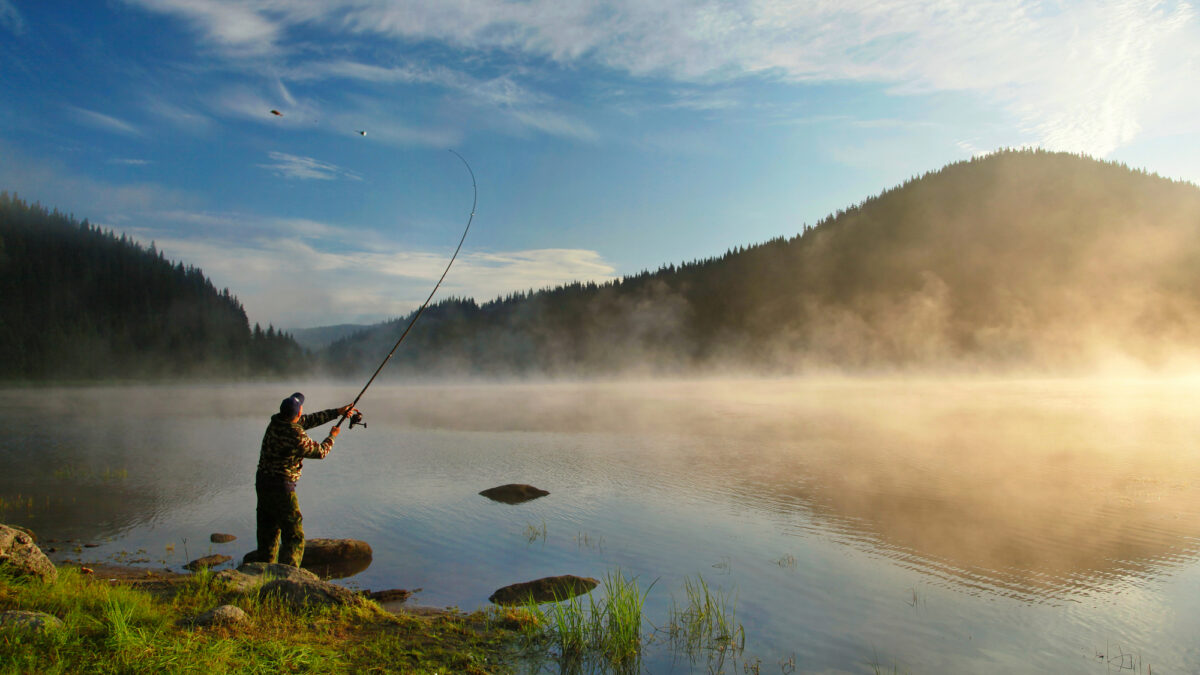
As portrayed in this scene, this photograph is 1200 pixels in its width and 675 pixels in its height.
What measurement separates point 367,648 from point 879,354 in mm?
126252

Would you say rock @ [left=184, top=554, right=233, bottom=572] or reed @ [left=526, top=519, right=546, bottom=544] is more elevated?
reed @ [left=526, top=519, right=546, bottom=544]

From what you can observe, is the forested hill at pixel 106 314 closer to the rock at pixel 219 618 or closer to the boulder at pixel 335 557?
the boulder at pixel 335 557

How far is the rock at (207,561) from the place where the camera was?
10578mm

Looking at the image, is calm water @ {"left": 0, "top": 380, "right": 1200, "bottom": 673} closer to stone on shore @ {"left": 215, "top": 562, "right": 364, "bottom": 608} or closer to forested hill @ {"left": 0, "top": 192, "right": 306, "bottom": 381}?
stone on shore @ {"left": 215, "top": 562, "right": 364, "bottom": 608}

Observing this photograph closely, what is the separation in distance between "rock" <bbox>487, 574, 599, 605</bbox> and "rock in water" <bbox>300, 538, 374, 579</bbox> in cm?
293

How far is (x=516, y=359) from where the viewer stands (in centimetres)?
14962

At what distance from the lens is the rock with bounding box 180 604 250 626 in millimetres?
6340

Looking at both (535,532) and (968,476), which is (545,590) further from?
(968,476)

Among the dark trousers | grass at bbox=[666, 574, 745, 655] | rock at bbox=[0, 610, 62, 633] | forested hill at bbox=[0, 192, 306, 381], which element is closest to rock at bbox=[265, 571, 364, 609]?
the dark trousers

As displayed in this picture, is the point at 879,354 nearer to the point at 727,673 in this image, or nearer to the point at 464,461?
the point at 464,461

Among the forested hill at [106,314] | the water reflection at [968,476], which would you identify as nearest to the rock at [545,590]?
the water reflection at [968,476]

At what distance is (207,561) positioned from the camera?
35.8 feet

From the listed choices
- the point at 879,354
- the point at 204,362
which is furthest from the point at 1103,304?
the point at 204,362

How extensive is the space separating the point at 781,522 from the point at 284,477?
10.3m
